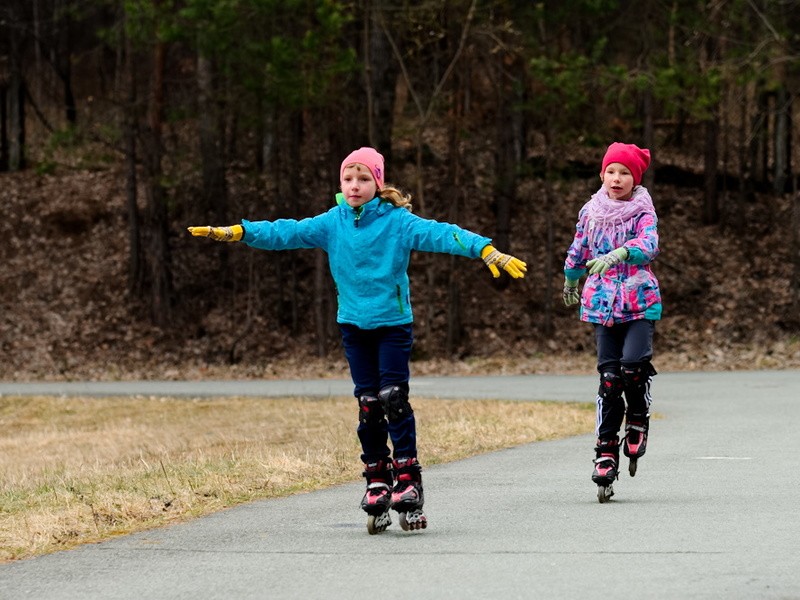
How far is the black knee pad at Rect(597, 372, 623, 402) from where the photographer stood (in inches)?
344

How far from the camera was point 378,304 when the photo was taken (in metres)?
7.46

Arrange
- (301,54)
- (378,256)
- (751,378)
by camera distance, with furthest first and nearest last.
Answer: (301,54) < (751,378) < (378,256)

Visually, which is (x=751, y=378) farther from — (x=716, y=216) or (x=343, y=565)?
(x=716, y=216)

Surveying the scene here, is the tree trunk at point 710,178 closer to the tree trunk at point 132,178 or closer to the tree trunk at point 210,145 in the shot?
the tree trunk at point 210,145

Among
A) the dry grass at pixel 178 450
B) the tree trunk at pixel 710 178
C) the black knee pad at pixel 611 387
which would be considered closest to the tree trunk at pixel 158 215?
the dry grass at pixel 178 450

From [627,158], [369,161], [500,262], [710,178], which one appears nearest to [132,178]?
[710,178]

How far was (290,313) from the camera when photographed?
3512cm

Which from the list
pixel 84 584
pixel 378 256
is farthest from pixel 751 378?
pixel 84 584

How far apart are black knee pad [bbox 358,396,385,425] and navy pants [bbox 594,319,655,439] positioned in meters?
1.65

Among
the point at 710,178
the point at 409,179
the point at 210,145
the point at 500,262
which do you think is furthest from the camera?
the point at 710,178

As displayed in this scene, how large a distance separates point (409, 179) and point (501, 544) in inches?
930

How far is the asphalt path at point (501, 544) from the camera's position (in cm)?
583

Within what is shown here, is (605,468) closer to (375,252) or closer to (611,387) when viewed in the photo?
(611,387)

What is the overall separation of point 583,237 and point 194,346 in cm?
2525
